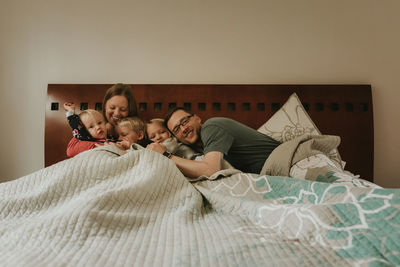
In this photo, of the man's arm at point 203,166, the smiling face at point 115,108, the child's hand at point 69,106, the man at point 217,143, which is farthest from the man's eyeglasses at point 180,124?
the child's hand at point 69,106

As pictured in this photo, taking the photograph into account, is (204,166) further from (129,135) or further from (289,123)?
(289,123)

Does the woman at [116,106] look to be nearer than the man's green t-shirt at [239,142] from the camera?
No

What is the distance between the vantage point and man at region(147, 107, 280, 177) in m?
1.24

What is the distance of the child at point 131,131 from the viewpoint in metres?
1.53

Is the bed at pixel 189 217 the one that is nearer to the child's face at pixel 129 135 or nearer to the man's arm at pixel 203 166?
the man's arm at pixel 203 166

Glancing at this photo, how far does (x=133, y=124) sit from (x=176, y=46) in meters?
0.73

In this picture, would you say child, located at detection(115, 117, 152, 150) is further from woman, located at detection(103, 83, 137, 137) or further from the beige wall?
the beige wall

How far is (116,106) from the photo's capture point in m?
1.60

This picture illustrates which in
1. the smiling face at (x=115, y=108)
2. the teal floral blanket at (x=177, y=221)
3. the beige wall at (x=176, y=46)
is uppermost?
the beige wall at (x=176, y=46)

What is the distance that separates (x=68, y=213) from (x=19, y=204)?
9.6 inches

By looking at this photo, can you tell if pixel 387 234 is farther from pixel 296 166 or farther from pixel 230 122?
pixel 230 122

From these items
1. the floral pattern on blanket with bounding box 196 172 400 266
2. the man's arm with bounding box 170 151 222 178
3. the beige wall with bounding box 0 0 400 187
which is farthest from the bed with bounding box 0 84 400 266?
the beige wall with bounding box 0 0 400 187

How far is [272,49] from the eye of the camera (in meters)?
1.95

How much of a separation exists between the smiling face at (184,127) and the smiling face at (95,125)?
374 mm
